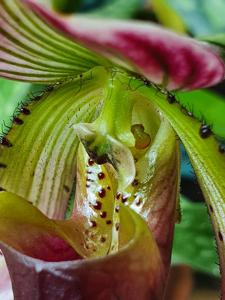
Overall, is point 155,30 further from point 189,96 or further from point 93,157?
point 189,96

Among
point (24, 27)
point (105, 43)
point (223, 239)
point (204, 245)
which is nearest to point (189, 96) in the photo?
point (204, 245)

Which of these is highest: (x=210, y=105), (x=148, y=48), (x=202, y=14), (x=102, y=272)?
(x=202, y=14)

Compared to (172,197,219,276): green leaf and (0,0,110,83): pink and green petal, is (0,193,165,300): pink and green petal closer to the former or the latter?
(0,0,110,83): pink and green petal

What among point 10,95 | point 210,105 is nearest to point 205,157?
point 210,105

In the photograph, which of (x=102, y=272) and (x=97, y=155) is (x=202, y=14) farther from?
(x=102, y=272)

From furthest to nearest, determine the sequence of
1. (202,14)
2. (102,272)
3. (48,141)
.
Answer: (202,14) < (48,141) < (102,272)

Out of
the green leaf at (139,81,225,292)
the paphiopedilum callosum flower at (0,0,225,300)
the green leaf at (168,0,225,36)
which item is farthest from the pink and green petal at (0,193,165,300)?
the green leaf at (168,0,225,36)

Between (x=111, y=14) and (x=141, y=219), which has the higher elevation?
(x=111, y=14)
